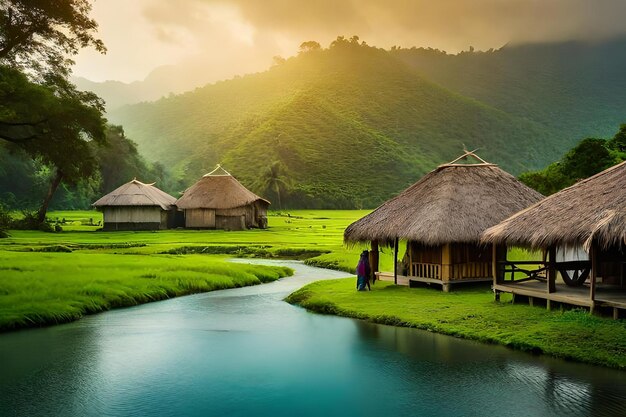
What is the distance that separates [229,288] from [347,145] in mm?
79199

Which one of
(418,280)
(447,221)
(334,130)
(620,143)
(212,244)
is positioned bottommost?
(418,280)

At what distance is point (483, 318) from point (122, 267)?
14.1 metres

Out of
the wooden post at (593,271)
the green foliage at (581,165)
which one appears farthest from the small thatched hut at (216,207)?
the wooden post at (593,271)

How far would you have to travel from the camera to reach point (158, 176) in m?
87.1

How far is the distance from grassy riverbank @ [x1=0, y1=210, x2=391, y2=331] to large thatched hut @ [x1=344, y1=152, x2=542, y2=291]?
651cm

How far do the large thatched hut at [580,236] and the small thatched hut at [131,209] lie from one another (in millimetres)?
36053

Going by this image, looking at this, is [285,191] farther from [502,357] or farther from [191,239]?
[502,357]

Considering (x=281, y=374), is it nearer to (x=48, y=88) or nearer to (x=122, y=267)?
(x=122, y=267)

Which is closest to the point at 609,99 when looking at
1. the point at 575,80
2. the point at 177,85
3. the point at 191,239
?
the point at 575,80

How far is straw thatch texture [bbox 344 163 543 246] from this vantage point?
1748 cm

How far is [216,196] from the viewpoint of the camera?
161ft

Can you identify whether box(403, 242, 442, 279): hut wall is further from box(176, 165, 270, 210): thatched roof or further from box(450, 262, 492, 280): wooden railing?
box(176, 165, 270, 210): thatched roof

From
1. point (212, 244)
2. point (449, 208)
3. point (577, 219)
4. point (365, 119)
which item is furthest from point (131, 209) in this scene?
point (365, 119)

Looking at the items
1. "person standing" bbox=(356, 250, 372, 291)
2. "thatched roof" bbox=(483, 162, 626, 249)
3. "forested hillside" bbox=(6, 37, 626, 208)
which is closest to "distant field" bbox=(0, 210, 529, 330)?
"person standing" bbox=(356, 250, 372, 291)
